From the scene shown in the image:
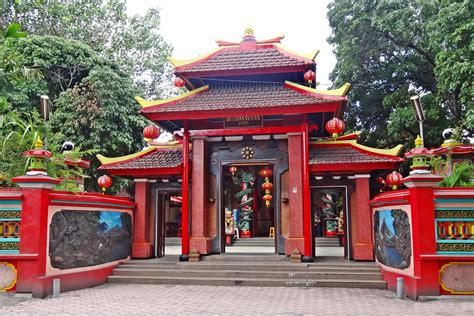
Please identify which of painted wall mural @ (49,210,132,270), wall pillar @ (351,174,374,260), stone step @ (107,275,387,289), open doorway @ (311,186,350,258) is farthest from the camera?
open doorway @ (311,186,350,258)

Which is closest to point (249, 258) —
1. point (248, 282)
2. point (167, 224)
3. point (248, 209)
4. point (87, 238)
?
point (248, 282)

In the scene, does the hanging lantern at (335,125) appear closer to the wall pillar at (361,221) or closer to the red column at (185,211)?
the wall pillar at (361,221)

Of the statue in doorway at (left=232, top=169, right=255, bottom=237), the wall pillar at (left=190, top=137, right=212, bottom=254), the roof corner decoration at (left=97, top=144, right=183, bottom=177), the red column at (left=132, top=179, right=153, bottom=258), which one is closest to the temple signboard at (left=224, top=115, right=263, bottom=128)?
the wall pillar at (left=190, top=137, right=212, bottom=254)

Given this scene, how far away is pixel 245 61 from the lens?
12.8 metres

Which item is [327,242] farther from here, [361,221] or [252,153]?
[252,153]

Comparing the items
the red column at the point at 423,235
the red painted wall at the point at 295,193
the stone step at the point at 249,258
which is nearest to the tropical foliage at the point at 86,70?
the stone step at the point at 249,258

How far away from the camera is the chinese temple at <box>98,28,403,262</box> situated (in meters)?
11.5

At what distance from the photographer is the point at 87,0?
2511 cm

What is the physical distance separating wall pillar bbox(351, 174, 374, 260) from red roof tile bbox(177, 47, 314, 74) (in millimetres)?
3616

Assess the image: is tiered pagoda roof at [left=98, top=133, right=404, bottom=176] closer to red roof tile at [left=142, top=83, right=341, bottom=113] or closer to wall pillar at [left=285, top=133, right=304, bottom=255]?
wall pillar at [left=285, top=133, right=304, bottom=255]

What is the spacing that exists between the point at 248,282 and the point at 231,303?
2167 millimetres

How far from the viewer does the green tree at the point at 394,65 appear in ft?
58.1

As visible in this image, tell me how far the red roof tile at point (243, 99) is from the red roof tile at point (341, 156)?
1.62 m

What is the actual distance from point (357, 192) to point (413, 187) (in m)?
3.61
